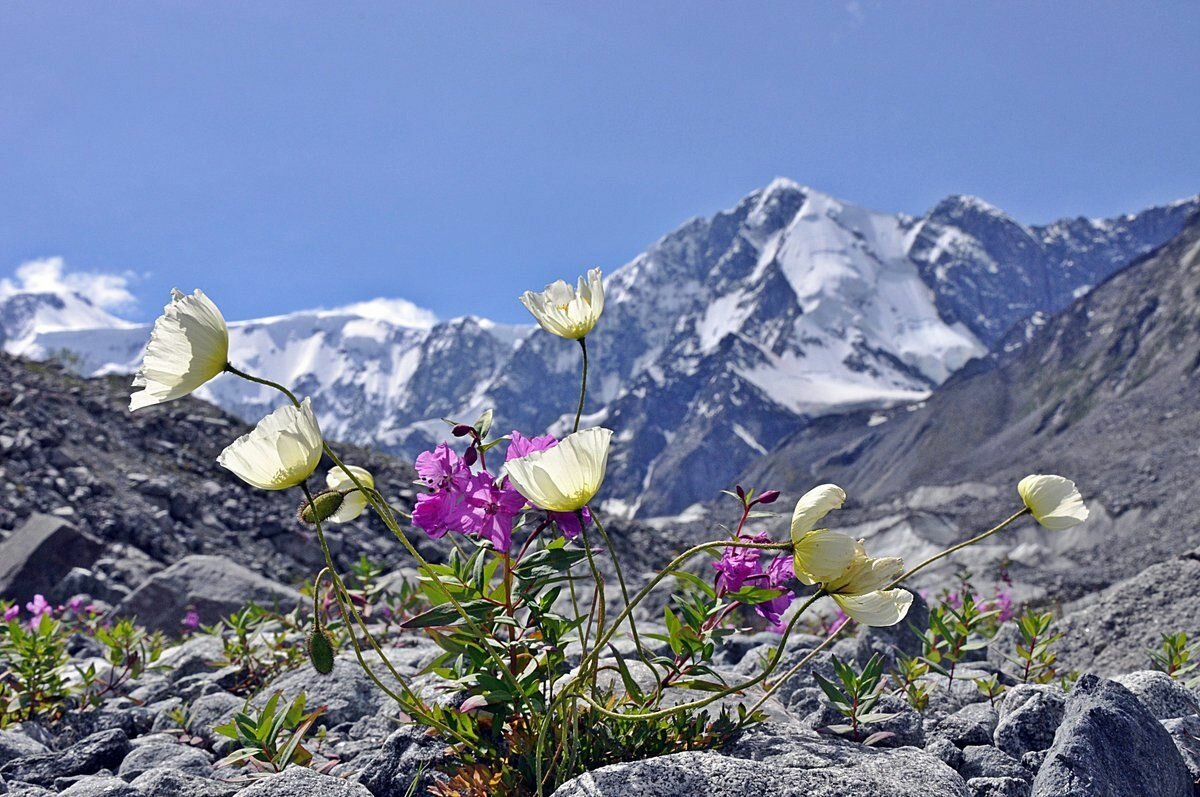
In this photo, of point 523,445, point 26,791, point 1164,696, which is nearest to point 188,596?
point 26,791

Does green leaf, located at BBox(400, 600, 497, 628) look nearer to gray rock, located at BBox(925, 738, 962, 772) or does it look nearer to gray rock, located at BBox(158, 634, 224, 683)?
gray rock, located at BBox(925, 738, 962, 772)

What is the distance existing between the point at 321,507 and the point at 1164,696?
11.4 ft

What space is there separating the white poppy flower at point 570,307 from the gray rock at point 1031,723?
221 centimetres

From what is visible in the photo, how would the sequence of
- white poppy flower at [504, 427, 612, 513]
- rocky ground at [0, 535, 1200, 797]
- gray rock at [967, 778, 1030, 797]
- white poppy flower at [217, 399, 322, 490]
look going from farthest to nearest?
gray rock at [967, 778, 1030, 797] → rocky ground at [0, 535, 1200, 797] → white poppy flower at [217, 399, 322, 490] → white poppy flower at [504, 427, 612, 513]

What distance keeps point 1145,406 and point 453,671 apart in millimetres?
103841

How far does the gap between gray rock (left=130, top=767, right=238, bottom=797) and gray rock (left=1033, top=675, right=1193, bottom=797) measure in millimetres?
2739

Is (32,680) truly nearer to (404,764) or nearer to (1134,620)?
(404,764)

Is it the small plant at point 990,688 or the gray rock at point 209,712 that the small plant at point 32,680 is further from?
the small plant at point 990,688

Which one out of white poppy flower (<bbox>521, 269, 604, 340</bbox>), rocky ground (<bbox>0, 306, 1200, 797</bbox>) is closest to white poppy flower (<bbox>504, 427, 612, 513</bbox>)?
white poppy flower (<bbox>521, 269, 604, 340</bbox>)

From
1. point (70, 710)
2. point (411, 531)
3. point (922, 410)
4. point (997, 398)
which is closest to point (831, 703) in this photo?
point (70, 710)

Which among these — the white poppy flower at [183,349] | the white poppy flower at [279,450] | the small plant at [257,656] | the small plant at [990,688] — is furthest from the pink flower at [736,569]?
the small plant at [257,656]

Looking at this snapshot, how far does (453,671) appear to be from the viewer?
2.85m

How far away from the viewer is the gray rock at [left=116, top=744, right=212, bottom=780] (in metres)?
3.41

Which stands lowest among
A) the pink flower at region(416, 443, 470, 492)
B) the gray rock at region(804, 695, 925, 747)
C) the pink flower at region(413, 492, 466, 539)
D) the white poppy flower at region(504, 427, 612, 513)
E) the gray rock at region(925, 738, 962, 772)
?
the gray rock at region(925, 738, 962, 772)
